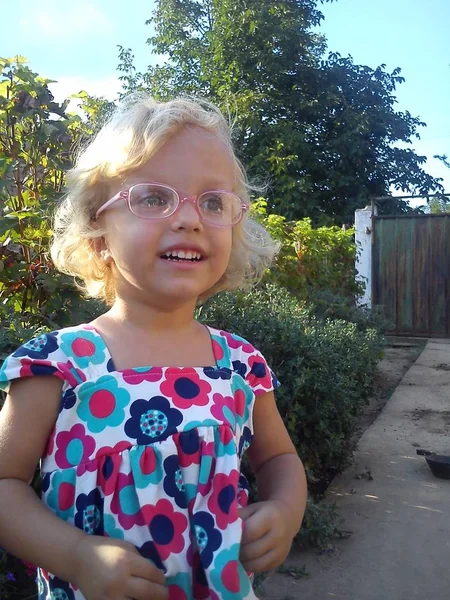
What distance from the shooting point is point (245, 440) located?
149cm

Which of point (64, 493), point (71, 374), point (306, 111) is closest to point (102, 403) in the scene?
point (71, 374)

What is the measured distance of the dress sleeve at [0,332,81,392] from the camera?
124 cm

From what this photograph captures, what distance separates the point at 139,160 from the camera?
137cm

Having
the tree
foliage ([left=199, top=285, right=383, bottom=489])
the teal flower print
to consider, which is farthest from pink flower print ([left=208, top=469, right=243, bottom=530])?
the tree

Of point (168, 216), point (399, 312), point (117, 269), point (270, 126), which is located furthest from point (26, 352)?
point (270, 126)

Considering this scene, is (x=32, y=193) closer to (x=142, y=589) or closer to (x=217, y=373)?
(x=217, y=373)

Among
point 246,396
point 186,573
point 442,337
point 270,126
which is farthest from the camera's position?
point 270,126

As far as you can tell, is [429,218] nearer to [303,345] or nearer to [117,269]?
[303,345]

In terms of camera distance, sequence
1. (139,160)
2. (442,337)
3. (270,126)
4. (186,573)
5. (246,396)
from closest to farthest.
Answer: (186,573) → (139,160) → (246,396) → (442,337) → (270,126)

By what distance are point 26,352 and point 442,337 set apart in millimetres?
10461

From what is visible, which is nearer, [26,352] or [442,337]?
[26,352]

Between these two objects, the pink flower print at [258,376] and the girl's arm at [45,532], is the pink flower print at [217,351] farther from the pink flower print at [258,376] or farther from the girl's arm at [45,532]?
the girl's arm at [45,532]

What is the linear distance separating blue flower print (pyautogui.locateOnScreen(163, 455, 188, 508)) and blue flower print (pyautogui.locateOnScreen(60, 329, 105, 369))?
25cm

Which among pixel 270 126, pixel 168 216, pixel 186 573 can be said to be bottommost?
pixel 186 573
